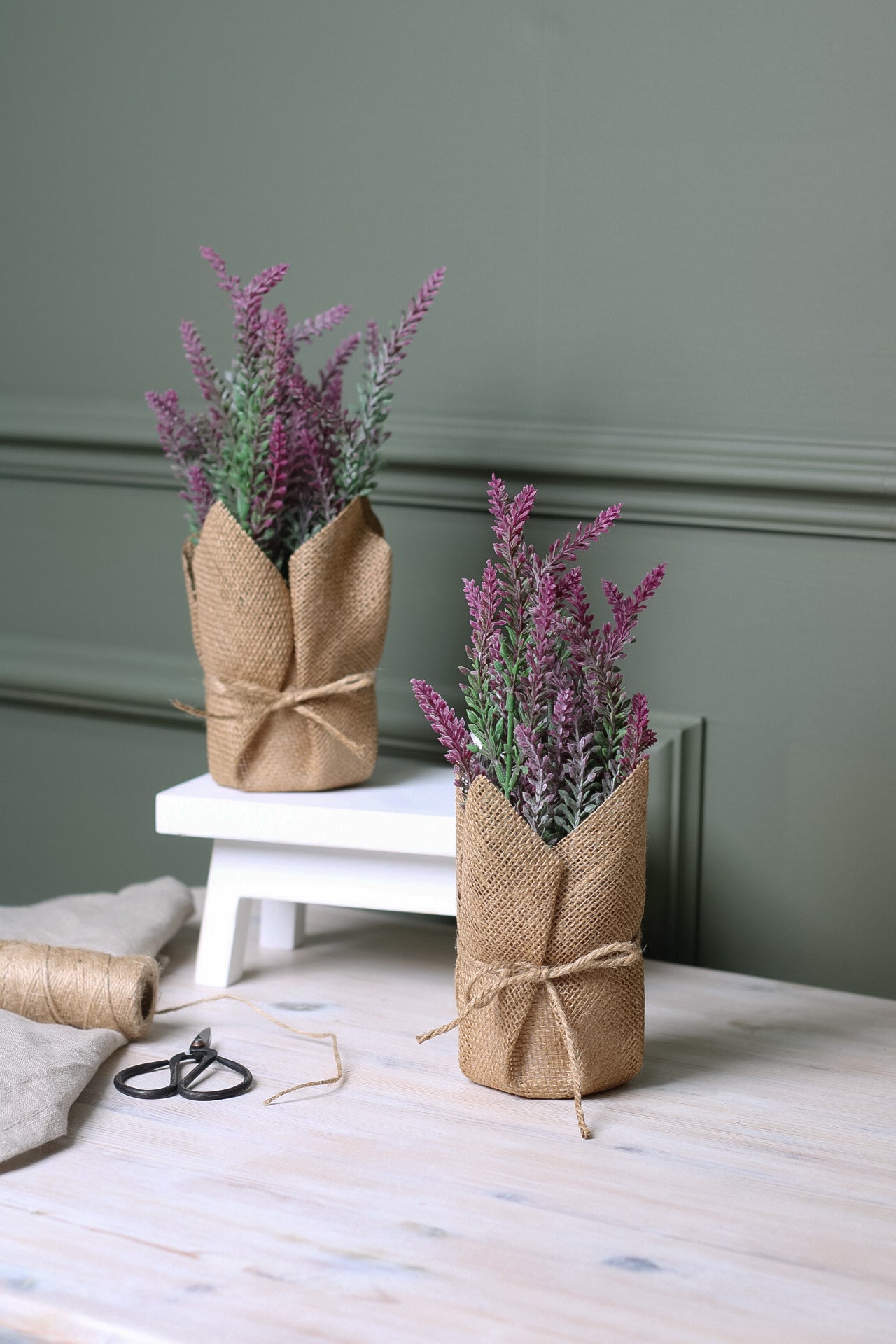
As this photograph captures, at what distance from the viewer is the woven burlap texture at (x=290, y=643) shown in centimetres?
98

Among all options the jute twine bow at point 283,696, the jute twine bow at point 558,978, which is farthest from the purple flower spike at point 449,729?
the jute twine bow at point 283,696

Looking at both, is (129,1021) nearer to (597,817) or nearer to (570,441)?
(597,817)

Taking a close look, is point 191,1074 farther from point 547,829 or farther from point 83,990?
point 547,829

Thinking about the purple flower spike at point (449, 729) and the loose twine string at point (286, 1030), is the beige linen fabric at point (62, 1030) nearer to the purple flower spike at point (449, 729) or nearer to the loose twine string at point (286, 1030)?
the loose twine string at point (286, 1030)

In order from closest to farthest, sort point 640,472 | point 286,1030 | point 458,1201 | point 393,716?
point 458,1201 → point 286,1030 → point 640,472 → point 393,716

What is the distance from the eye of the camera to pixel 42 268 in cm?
136

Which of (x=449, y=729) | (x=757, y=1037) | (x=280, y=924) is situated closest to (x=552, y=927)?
(x=449, y=729)

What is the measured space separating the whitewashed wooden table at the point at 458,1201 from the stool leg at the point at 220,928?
6 cm

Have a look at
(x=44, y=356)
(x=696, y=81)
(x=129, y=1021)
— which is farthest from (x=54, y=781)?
(x=696, y=81)

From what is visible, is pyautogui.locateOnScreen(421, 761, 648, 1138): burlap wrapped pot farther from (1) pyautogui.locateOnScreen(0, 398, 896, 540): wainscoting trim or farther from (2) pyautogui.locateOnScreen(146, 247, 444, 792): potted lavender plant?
(1) pyautogui.locateOnScreen(0, 398, 896, 540): wainscoting trim

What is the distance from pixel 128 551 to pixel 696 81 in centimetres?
72

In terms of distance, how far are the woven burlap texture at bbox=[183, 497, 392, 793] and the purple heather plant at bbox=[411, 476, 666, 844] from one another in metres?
0.22

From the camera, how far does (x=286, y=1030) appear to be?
0.92 metres

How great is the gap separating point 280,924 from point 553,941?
387mm
